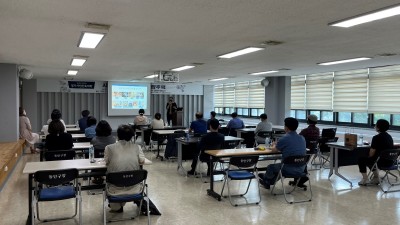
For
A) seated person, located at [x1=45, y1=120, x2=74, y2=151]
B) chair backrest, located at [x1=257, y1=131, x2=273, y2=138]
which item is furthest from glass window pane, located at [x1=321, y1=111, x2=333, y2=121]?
seated person, located at [x1=45, y1=120, x2=74, y2=151]

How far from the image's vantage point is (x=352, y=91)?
31.5 ft

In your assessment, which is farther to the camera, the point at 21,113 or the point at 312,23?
the point at 21,113

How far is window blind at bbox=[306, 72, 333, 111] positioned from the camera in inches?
410

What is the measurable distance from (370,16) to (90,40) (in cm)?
402

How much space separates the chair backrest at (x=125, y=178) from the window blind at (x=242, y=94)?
38.2 feet

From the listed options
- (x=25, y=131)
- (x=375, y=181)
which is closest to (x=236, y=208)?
(x=375, y=181)

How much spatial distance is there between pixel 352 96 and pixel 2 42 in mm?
8944

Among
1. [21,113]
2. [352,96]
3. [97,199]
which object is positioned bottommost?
[97,199]

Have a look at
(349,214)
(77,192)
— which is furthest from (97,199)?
(349,214)

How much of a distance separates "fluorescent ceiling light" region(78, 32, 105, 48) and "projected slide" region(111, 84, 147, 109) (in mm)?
9667

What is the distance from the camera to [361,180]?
6.28 m

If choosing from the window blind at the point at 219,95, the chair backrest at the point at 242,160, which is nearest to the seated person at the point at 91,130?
the chair backrest at the point at 242,160

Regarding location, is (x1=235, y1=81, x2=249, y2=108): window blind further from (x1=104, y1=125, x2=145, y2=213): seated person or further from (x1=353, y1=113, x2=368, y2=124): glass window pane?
(x1=104, y1=125, x2=145, y2=213): seated person

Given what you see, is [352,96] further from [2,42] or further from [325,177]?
[2,42]
